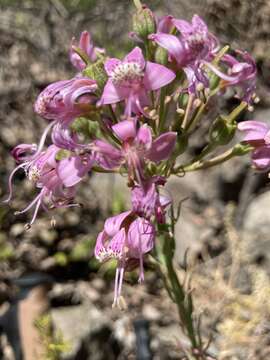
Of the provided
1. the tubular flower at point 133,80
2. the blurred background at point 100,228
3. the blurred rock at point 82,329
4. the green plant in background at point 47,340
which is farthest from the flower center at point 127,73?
the blurred rock at point 82,329

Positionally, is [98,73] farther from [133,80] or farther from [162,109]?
[162,109]

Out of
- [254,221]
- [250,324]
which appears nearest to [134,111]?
[250,324]

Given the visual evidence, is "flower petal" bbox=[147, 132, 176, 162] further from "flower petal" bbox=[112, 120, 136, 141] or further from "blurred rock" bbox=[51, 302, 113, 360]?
"blurred rock" bbox=[51, 302, 113, 360]

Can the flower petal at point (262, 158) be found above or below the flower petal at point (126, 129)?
below

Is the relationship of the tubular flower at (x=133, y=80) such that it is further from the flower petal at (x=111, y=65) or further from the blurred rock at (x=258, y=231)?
the blurred rock at (x=258, y=231)

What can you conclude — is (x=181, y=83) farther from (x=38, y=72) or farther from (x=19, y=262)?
(x=38, y=72)
